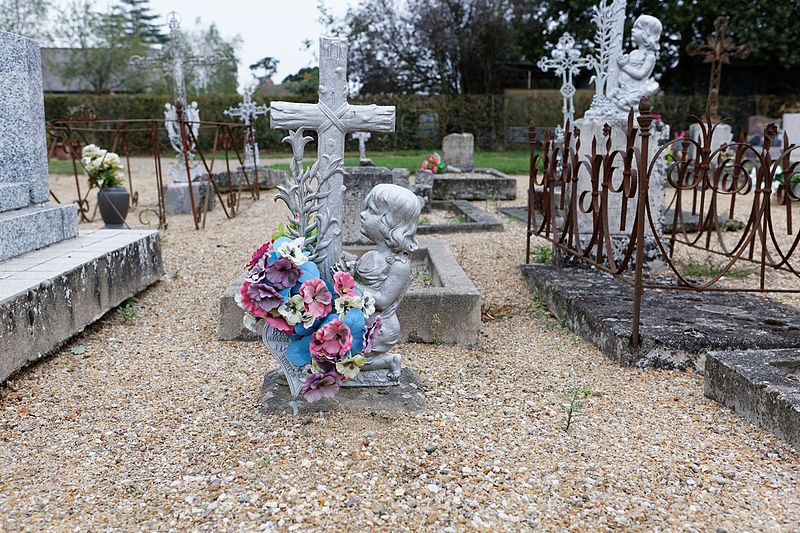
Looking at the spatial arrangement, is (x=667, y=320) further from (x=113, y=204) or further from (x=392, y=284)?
(x=113, y=204)

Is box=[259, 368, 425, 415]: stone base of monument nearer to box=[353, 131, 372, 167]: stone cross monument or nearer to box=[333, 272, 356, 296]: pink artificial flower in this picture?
box=[333, 272, 356, 296]: pink artificial flower

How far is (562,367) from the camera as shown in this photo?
3.72 m

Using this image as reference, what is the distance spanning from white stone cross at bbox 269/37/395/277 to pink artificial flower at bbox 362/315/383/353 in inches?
12.4

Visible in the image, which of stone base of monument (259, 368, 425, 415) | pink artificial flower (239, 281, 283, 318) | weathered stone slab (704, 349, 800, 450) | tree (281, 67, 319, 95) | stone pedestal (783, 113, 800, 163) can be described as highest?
tree (281, 67, 319, 95)

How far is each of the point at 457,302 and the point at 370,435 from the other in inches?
58.5

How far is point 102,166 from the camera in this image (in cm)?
792

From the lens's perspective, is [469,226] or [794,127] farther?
[794,127]

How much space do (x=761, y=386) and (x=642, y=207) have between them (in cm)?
110

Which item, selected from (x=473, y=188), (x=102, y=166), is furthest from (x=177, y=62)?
(x=473, y=188)

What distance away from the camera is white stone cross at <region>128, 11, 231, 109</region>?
1149 cm

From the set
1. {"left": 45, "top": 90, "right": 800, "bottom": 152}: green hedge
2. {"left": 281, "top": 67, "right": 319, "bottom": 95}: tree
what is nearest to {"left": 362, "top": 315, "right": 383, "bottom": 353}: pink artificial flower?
{"left": 45, "top": 90, "right": 800, "bottom": 152}: green hedge

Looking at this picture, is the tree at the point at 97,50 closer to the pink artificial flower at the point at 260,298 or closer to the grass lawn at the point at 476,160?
the grass lawn at the point at 476,160

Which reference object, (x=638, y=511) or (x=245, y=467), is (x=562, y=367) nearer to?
(x=638, y=511)

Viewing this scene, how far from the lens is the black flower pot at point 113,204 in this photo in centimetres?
789
